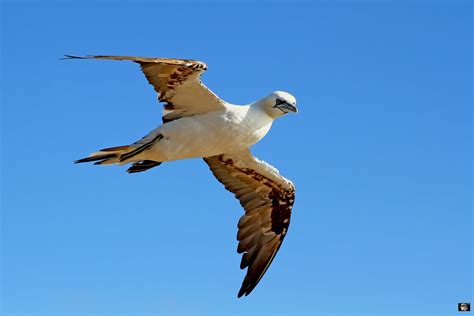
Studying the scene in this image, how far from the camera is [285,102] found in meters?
17.9

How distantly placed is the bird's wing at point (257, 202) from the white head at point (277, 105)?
5.54 feet

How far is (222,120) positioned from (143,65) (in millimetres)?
1821

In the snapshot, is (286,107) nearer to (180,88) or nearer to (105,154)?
(180,88)

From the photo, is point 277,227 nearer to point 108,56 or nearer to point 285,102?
point 285,102

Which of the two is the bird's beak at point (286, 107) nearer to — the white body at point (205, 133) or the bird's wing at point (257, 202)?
the white body at point (205, 133)

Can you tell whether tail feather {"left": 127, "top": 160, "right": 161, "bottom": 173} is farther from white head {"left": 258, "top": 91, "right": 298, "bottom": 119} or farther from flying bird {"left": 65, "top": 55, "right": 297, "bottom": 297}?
white head {"left": 258, "top": 91, "right": 298, "bottom": 119}

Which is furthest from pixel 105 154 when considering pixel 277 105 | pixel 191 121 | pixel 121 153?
pixel 277 105

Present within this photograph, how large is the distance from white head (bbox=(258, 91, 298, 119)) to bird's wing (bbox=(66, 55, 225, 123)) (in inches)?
36.1

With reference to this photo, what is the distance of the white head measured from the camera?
17.9m

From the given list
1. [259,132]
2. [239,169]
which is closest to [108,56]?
[259,132]

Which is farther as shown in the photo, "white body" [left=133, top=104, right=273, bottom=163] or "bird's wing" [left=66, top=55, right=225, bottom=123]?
"white body" [left=133, top=104, right=273, bottom=163]

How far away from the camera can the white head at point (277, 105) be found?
1789cm

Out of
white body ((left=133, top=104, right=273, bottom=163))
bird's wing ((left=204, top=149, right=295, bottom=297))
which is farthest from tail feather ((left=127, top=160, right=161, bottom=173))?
bird's wing ((left=204, top=149, right=295, bottom=297))

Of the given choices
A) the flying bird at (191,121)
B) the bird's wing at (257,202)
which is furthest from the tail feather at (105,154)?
the bird's wing at (257,202)
